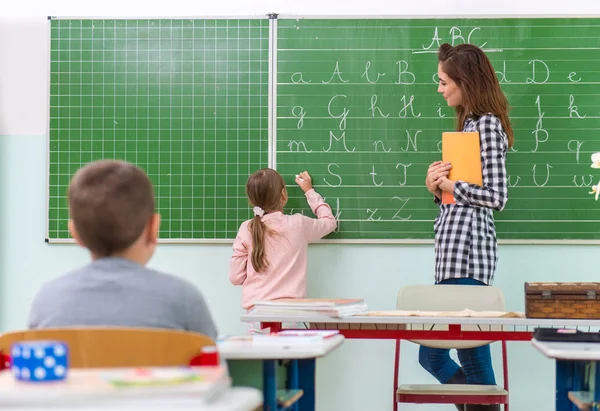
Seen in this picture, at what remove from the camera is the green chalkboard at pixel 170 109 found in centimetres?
465

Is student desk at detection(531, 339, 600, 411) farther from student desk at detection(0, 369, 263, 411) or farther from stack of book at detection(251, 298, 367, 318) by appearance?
student desk at detection(0, 369, 263, 411)

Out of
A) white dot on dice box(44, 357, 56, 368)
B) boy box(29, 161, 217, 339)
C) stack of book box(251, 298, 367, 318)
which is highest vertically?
boy box(29, 161, 217, 339)

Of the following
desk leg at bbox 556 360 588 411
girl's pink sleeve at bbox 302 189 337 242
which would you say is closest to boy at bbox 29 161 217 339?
desk leg at bbox 556 360 588 411

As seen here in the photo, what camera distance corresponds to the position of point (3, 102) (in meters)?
4.80

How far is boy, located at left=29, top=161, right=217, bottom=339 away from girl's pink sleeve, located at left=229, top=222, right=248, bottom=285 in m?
2.42

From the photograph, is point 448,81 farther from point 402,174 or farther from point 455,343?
point 455,343

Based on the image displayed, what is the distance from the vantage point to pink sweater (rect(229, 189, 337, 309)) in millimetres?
4285

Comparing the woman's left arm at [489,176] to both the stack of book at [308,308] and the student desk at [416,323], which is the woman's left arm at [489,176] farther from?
the stack of book at [308,308]

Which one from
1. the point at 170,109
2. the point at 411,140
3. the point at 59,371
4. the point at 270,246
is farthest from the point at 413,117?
the point at 59,371

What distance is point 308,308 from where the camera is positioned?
3111 mm

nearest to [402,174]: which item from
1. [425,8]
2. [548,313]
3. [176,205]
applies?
[425,8]

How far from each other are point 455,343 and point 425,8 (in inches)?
71.1

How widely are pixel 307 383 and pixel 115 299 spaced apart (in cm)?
107

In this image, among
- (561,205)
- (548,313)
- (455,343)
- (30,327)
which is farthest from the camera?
(561,205)
